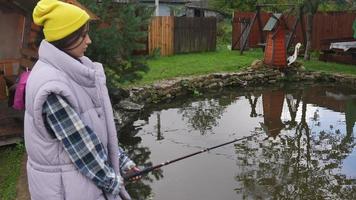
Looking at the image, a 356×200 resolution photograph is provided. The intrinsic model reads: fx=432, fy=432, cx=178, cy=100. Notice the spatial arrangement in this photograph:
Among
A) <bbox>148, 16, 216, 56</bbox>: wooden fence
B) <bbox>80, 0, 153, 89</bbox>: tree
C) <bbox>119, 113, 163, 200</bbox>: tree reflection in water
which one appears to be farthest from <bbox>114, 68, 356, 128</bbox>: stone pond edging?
<bbox>148, 16, 216, 56</bbox>: wooden fence

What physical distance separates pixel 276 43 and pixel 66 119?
42.2 ft

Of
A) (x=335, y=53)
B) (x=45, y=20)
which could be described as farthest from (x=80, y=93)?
(x=335, y=53)

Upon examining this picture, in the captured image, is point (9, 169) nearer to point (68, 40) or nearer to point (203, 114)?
point (68, 40)

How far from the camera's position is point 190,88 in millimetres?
11938

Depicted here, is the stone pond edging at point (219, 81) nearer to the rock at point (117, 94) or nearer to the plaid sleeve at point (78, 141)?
the rock at point (117, 94)

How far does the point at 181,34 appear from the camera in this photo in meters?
17.8

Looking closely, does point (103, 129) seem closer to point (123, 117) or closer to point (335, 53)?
point (123, 117)

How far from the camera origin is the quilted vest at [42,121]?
1.86 metres

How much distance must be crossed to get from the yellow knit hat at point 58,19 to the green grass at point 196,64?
9404mm

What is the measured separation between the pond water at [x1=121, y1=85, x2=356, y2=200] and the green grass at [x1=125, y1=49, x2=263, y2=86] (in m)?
1.53

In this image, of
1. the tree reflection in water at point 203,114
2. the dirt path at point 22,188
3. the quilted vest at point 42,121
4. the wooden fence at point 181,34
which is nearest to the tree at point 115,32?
the tree reflection in water at point 203,114

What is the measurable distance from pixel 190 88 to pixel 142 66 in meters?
3.80

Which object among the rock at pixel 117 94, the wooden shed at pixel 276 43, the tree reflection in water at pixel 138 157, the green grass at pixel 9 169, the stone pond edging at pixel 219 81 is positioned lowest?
the tree reflection in water at pixel 138 157

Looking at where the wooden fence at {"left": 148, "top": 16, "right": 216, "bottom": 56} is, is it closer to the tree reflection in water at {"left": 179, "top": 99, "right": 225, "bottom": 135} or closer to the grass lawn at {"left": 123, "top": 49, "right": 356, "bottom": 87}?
the grass lawn at {"left": 123, "top": 49, "right": 356, "bottom": 87}
